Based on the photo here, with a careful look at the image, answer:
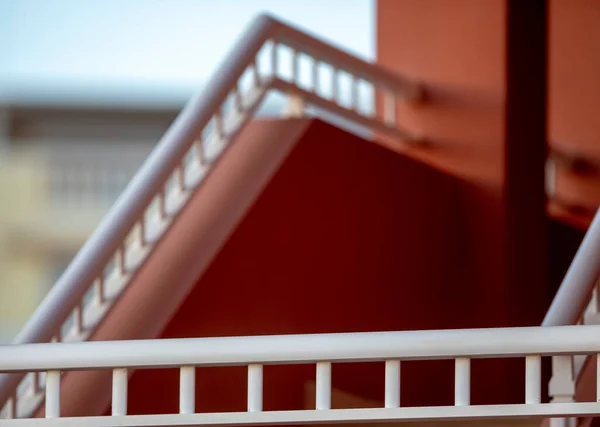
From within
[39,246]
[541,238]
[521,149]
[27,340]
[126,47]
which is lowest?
[27,340]

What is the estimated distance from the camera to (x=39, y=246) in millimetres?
14250

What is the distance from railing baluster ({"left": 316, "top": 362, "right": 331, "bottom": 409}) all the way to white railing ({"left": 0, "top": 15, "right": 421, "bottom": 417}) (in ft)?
4.33

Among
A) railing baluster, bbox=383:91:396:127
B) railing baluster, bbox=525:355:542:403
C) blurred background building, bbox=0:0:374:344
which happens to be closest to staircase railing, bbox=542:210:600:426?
railing baluster, bbox=525:355:542:403

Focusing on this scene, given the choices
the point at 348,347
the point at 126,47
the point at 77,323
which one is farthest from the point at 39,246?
the point at 348,347

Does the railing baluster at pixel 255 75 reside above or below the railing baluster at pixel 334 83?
below

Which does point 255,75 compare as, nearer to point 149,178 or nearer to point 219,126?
point 219,126

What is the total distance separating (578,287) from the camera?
8.92ft

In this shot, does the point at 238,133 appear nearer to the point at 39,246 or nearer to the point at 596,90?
the point at 596,90

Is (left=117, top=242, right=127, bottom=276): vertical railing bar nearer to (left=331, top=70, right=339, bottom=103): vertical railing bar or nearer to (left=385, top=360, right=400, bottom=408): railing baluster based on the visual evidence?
(left=331, top=70, right=339, bottom=103): vertical railing bar

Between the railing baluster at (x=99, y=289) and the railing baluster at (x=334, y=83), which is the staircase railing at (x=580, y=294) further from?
the railing baluster at (x=334, y=83)

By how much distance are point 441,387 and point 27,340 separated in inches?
83.3

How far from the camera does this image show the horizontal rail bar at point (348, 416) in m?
Result: 1.87

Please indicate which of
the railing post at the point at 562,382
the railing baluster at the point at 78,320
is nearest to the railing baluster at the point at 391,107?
the railing baluster at the point at 78,320

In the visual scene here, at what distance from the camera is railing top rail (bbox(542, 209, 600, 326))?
2.67 metres
